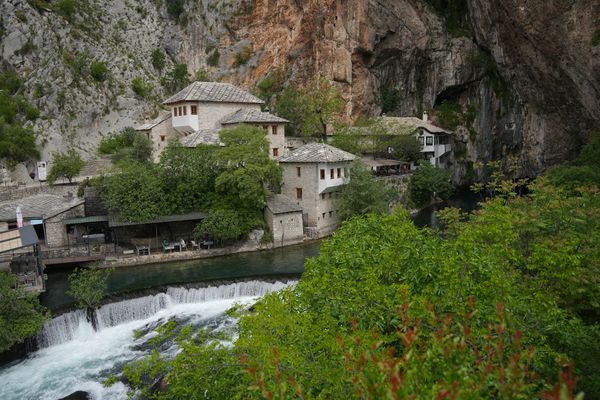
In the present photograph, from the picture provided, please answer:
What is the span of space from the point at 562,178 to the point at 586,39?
1181 centimetres

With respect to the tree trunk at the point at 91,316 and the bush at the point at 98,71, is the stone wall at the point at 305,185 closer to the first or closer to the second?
the tree trunk at the point at 91,316

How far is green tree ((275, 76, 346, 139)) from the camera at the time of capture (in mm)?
49438

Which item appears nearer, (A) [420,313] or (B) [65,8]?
(A) [420,313]

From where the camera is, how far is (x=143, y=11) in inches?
2537

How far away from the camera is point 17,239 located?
71.1 ft

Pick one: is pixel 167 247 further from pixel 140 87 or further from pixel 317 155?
pixel 140 87

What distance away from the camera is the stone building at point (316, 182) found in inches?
1380

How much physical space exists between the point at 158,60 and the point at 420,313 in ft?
197

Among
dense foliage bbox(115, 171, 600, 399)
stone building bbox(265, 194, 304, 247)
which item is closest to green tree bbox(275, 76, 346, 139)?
stone building bbox(265, 194, 304, 247)

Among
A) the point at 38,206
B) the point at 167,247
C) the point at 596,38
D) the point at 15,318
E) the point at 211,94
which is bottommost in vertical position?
the point at 15,318

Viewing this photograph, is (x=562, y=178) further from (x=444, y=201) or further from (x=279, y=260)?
(x=444, y=201)

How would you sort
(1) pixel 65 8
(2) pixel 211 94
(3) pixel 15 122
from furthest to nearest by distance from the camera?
(1) pixel 65 8
(3) pixel 15 122
(2) pixel 211 94

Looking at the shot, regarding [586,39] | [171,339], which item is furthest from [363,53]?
[171,339]

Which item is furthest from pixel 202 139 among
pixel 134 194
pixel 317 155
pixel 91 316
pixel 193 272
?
pixel 91 316
